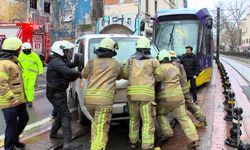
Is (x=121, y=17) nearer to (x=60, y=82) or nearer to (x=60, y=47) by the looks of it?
(x=60, y=47)

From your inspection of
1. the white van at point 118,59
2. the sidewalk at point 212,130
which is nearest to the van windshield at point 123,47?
the white van at point 118,59

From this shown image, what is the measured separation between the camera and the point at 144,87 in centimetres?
577

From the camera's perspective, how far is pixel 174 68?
6363mm

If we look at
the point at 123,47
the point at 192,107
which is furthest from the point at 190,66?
the point at 123,47

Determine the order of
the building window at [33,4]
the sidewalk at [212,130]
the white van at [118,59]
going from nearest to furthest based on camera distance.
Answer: the sidewalk at [212,130] < the white van at [118,59] < the building window at [33,4]

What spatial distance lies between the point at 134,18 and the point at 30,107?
22529 mm

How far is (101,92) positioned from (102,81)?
0.57ft

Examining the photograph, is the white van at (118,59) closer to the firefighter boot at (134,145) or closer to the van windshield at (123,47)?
the van windshield at (123,47)

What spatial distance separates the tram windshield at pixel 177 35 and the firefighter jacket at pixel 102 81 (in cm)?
685

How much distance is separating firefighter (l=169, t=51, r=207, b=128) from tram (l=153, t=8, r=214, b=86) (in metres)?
5.02

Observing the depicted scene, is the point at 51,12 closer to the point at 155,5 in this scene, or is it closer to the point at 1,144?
the point at 155,5

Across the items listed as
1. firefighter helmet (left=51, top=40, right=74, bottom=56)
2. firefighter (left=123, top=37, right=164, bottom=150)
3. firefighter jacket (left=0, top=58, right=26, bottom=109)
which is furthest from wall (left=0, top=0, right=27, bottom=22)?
firefighter (left=123, top=37, right=164, bottom=150)

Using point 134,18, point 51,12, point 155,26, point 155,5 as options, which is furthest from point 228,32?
point 155,26

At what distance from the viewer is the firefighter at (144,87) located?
18.9ft
